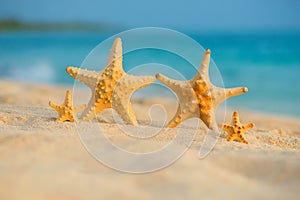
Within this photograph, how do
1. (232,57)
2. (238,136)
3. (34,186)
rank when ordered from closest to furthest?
(34,186) < (238,136) < (232,57)

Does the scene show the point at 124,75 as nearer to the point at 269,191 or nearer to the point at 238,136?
the point at 238,136

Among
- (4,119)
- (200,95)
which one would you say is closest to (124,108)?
(200,95)

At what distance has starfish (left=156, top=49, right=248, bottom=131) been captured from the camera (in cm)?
457

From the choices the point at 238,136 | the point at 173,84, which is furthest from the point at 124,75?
the point at 238,136

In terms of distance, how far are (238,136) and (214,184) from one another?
1.65 metres

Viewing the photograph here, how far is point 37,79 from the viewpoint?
63.6 feet

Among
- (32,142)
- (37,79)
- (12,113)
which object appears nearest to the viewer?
(32,142)

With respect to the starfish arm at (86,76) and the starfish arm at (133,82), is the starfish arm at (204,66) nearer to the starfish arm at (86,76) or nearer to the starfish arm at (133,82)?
the starfish arm at (133,82)

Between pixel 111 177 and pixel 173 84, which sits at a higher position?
pixel 173 84

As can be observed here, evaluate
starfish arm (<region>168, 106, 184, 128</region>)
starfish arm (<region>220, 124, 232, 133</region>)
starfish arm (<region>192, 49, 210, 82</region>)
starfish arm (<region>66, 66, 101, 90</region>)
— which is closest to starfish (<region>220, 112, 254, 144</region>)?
starfish arm (<region>220, 124, 232, 133</region>)

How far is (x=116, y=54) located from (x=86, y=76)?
43 cm

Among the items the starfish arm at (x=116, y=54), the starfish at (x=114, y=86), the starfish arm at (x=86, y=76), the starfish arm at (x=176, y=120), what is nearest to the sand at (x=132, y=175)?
the starfish arm at (x=176, y=120)

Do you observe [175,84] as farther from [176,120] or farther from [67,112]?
[67,112]

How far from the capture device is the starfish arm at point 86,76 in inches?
187
